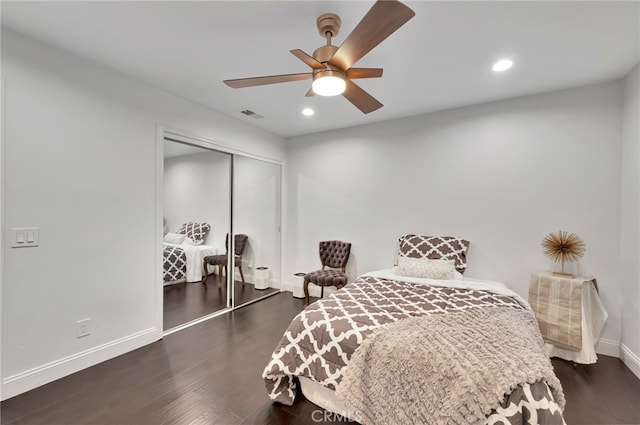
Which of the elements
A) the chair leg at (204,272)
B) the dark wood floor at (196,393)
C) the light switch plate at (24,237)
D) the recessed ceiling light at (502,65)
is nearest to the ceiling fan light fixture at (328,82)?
the recessed ceiling light at (502,65)

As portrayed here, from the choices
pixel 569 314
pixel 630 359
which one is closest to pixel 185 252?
pixel 569 314

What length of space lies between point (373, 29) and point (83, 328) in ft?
10.3

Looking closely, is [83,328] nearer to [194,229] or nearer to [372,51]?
[194,229]

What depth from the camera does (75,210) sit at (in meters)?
2.28

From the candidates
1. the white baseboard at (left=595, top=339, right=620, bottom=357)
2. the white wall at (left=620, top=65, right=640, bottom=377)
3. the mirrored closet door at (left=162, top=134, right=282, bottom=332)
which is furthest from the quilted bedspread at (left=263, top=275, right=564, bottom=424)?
the mirrored closet door at (left=162, top=134, right=282, bottom=332)

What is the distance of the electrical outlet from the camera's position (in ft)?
7.52

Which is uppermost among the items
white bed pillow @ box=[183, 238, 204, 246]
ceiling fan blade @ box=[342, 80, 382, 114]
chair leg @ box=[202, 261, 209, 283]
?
ceiling fan blade @ box=[342, 80, 382, 114]

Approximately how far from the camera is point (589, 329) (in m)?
2.44

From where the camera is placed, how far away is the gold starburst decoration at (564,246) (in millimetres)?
2652

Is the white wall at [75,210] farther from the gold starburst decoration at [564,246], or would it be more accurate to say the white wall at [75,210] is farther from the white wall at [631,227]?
the white wall at [631,227]

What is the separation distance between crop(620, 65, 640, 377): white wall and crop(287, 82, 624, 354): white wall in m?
0.08

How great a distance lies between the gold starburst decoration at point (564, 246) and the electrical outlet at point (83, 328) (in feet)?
14.4

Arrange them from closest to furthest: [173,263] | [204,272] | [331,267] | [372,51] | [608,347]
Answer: [372,51], [608,347], [173,263], [204,272], [331,267]

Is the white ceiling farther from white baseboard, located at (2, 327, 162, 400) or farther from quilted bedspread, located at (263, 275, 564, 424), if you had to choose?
white baseboard, located at (2, 327, 162, 400)
